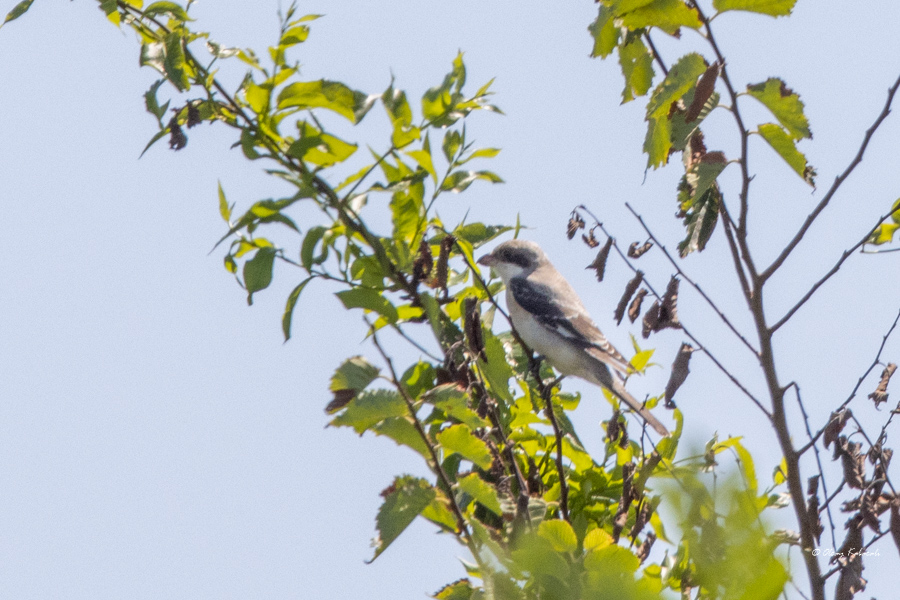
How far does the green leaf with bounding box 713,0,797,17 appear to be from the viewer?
9.26 ft

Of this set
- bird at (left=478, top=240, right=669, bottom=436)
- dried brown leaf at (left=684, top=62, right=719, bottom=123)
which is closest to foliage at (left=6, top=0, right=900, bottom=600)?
dried brown leaf at (left=684, top=62, right=719, bottom=123)

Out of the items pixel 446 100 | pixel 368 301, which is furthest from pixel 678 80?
pixel 368 301

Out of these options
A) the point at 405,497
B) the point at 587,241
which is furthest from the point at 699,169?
the point at 405,497

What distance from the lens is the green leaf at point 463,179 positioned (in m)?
2.89

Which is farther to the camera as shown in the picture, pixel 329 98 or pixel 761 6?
pixel 761 6

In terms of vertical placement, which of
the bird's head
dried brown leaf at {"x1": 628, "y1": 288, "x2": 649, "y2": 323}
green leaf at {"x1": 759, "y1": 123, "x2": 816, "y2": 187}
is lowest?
dried brown leaf at {"x1": 628, "y1": 288, "x2": 649, "y2": 323}

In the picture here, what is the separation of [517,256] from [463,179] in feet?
17.8

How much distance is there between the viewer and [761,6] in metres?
2.85

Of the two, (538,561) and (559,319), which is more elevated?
(559,319)

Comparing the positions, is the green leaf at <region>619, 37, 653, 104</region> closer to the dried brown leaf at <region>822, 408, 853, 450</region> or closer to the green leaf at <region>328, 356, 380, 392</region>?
the dried brown leaf at <region>822, 408, 853, 450</region>

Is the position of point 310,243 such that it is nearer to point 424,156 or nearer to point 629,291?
point 424,156

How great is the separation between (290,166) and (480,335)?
0.75 m

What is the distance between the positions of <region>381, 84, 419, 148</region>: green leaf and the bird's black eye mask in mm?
5657

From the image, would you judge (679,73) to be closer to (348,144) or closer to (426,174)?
(426,174)
